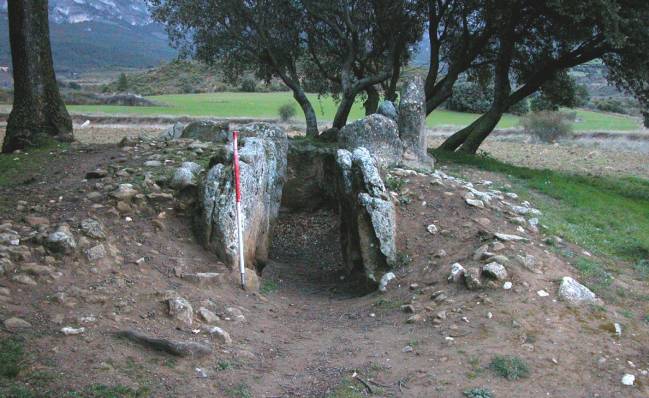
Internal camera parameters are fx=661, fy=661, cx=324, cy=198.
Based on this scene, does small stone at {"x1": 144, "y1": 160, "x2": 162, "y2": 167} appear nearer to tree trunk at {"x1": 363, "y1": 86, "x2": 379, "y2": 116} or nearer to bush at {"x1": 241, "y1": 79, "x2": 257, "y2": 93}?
tree trunk at {"x1": 363, "y1": 86, "x2": 379, "y2": 116}

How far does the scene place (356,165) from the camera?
1268 cm

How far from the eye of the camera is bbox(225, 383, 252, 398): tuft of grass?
7035 mm

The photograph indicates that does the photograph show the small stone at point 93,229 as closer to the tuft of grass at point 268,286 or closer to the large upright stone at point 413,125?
the tuft of grass at point 268,286

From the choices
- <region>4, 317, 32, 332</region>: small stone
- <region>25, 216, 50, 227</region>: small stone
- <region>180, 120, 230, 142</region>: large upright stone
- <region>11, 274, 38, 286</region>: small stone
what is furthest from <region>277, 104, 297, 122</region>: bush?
<region>4, 317, 32, 332</region>: small stone

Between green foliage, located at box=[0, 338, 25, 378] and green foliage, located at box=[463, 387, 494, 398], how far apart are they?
4.66m

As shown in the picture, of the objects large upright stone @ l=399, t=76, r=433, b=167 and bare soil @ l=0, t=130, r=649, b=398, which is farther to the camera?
large upright stone @ l=399, t=76, r=433, b=167

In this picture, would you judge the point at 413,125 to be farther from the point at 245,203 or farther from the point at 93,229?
the point at 93,229

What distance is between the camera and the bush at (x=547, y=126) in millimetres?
35844

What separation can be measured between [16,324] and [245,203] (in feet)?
15.4

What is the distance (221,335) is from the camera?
833cm

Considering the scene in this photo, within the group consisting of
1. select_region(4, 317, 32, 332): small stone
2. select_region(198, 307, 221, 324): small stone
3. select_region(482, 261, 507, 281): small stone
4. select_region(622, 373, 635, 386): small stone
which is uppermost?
select_region(482, 261, 507, 281): small stone

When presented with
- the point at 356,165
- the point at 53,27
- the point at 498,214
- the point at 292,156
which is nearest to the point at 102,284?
the point at 356,165

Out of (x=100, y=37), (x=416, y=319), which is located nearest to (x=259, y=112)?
(x=416, y=319)

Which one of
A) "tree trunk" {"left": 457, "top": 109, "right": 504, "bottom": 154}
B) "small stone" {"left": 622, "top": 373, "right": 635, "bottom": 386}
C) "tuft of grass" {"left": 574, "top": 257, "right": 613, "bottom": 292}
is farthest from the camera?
"tree trunk" {"left": 457, "top": 109, "right": 504, "bottom": 154}
